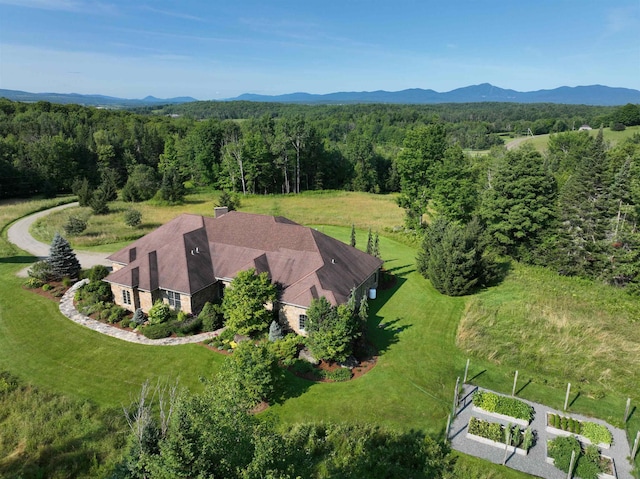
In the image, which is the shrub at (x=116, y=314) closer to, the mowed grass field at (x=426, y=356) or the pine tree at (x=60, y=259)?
the mowed grass field at (x=426, y=356)

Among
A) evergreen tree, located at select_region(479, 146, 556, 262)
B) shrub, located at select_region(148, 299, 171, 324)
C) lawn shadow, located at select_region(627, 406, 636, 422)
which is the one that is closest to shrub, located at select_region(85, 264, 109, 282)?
shrub, located at select_region(148, 299, 171, 324)

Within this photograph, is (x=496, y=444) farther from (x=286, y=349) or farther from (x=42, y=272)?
(x=42, y=272)

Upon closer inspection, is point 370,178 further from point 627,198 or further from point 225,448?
point 225,448

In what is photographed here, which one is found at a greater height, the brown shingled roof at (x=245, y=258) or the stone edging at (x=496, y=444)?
the brown shingled roof at (x=245, y=258)

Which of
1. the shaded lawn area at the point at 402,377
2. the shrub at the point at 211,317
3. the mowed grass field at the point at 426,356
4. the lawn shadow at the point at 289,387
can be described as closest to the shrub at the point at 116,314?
the mowed grass field at the point at 426,356

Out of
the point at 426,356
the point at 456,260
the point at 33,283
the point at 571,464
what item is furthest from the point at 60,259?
the point at 571,464

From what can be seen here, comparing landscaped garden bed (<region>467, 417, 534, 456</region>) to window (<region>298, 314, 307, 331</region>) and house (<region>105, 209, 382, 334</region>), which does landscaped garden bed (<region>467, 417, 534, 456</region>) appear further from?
window (<region>298, 314, 307, 331</region>)
